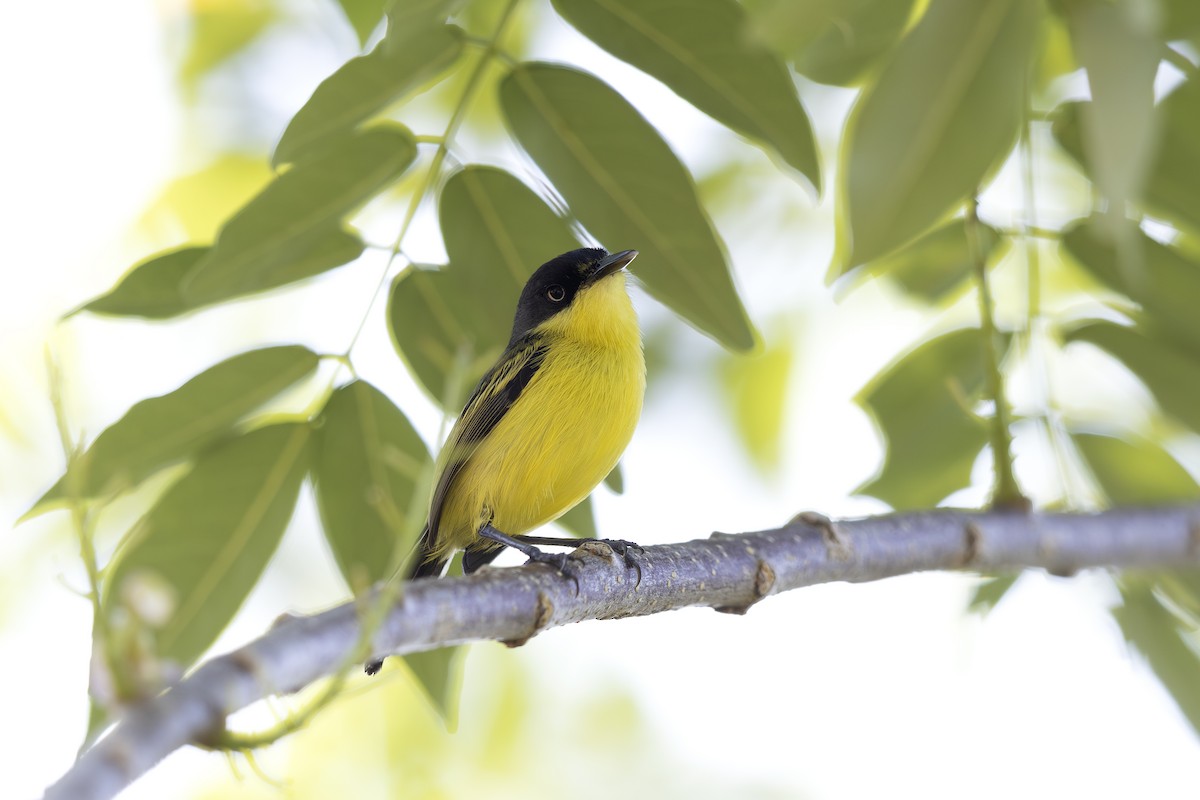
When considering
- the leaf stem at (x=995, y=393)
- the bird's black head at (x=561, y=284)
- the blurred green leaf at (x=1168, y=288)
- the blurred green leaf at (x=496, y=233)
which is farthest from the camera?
the bird's black head at (x=561, y=284)

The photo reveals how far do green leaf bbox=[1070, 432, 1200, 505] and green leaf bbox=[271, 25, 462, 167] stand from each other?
2.28 meters

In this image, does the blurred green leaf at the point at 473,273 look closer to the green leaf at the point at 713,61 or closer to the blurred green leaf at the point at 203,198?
the green leaf at the point at 713,61

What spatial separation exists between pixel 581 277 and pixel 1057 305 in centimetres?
189

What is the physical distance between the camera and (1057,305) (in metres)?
4.38

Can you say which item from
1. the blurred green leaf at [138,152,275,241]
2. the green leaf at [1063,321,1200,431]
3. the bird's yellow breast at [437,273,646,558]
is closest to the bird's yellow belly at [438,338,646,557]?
the bird's yellow breast at [437,273,646,558]

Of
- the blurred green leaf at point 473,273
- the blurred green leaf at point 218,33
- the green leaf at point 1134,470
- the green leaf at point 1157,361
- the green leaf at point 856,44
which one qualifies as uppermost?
the blurred green leaf at point 218,33

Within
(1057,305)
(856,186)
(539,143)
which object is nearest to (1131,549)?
(1057,305)

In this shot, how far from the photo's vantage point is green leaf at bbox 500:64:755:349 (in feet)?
8.50

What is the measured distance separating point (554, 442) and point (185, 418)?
1052 mm

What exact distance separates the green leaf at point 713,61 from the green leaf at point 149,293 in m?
1.15

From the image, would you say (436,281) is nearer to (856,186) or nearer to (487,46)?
(487,46)

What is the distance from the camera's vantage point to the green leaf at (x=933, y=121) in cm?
194

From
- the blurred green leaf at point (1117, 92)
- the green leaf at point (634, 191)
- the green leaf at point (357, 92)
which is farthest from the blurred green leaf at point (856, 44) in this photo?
the green leaf at point (357, 92)

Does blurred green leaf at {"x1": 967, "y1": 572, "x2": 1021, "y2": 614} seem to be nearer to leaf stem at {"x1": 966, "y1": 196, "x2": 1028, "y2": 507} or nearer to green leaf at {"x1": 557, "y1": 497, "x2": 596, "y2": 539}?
leaf stem at {"x1": 966, "y1": 196, "x2": 1028, "y2": 507}
